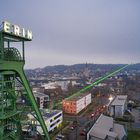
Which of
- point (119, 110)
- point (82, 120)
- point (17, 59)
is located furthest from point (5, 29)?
point (119, 110)

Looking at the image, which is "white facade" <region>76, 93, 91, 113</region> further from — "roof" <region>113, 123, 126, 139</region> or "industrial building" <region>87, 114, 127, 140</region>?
"roof" <region>113, 123, 126, 139</region>

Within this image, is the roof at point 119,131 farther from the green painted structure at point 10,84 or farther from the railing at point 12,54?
the railing at point 12,54

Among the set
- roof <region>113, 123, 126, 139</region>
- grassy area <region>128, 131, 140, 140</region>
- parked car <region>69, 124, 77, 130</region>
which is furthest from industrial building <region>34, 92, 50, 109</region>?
grassy area <region>128, 131, 140, 140</region>

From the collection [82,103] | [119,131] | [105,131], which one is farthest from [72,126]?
[82,103]

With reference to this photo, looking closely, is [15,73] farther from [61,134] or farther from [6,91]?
[61,134]

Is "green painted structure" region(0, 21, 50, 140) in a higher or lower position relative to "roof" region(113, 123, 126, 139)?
higher

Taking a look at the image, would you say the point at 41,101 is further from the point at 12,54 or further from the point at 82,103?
the point at 12,54

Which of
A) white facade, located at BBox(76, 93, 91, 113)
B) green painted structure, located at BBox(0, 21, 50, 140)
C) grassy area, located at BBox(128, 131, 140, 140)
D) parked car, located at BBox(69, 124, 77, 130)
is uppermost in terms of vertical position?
green painted structure, located at BBox(0, 21, 50, 140)
